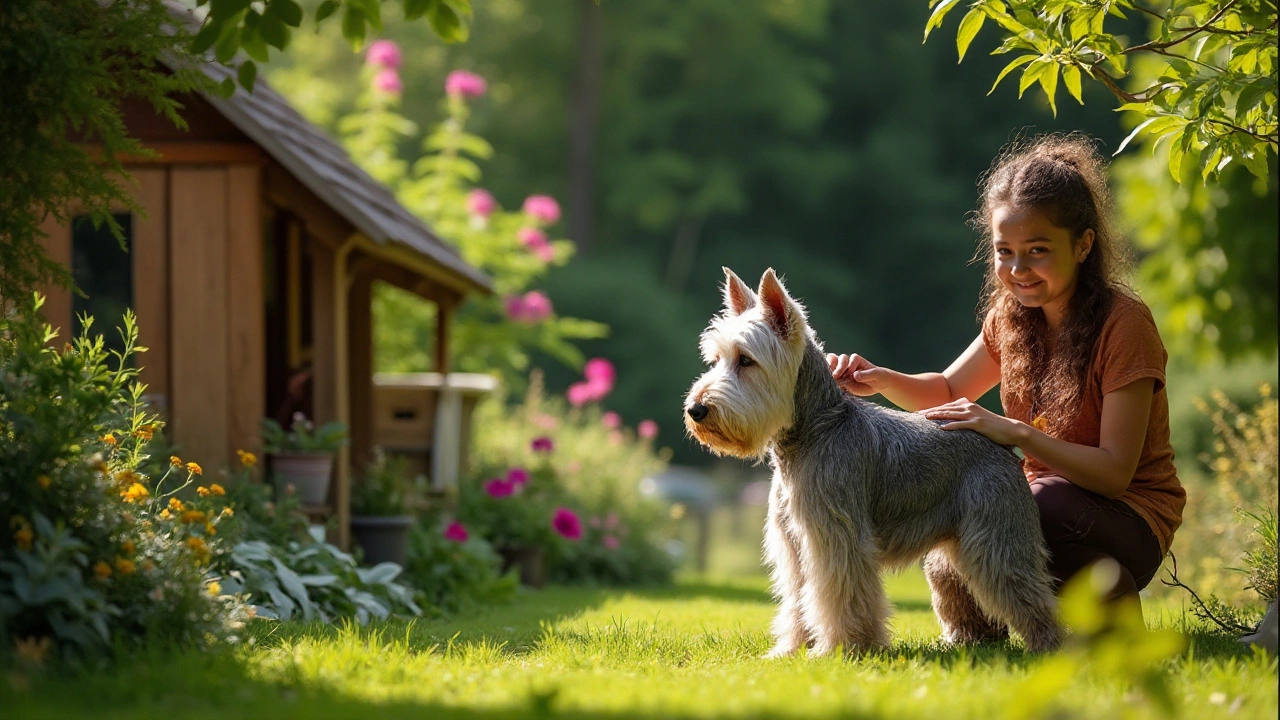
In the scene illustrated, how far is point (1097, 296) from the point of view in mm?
5566

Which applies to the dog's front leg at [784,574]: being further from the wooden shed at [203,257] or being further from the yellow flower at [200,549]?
the wooden shed at [203,257]

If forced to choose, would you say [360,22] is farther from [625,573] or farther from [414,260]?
[625,573]

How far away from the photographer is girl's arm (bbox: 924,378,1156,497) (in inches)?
208

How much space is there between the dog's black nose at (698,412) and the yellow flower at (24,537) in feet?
8.12

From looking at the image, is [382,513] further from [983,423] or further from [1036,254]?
[1036,254]

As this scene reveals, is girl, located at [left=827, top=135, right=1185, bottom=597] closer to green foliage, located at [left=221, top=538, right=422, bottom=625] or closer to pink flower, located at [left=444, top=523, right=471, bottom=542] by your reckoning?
green foliage, located at [left=221, top=538, right=422, bottom=625]

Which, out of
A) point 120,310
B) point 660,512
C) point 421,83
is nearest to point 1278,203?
point 660,512

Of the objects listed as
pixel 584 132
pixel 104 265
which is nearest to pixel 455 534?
pixel 104 265

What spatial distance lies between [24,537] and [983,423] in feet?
11.9

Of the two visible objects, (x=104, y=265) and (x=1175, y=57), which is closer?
(x=1175, y=57)

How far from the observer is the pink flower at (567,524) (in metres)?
11.8

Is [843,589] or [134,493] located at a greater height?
[134,493]

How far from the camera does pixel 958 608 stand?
585 cm

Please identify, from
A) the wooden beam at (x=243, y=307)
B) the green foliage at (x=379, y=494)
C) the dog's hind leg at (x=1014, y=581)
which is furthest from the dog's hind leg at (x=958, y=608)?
the green foliage at (x=379, y=494)
